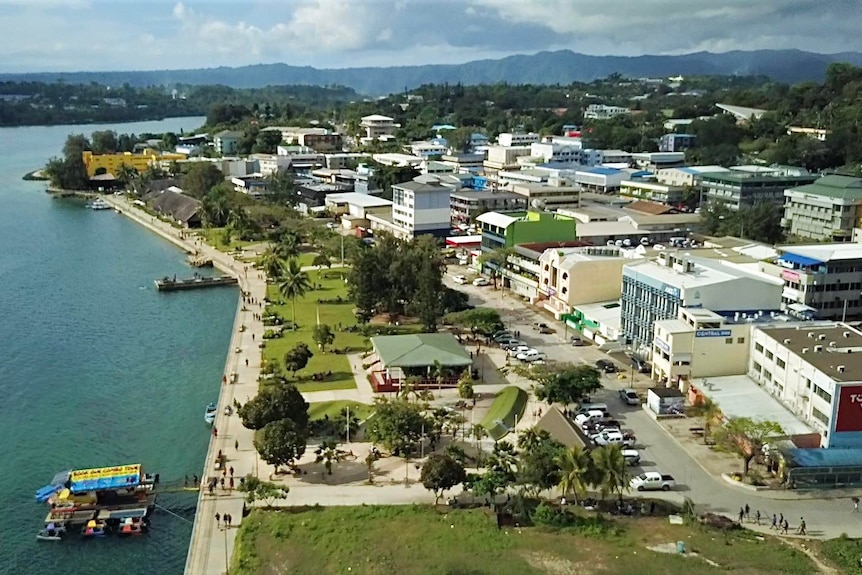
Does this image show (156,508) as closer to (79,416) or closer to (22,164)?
(79,416)

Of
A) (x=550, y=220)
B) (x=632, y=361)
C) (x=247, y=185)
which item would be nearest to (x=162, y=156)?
(x=247, y=185)

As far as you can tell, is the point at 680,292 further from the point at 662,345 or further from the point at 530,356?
the point at 530,356

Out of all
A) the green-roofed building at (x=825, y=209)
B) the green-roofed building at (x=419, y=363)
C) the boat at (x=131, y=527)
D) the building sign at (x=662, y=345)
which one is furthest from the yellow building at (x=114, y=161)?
the boat at (x=131, y=527)

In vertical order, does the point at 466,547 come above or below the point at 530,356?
below

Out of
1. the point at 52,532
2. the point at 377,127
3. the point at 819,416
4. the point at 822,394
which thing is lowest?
the point at 52,532

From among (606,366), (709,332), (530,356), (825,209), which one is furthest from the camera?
(825,209)

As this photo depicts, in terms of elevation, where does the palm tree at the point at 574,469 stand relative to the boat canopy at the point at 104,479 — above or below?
above

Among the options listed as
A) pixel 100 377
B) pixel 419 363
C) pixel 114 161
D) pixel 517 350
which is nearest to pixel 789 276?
pixel 517 350

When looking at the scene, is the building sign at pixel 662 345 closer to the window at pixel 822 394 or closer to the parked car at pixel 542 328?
the window at pixel 822 394
